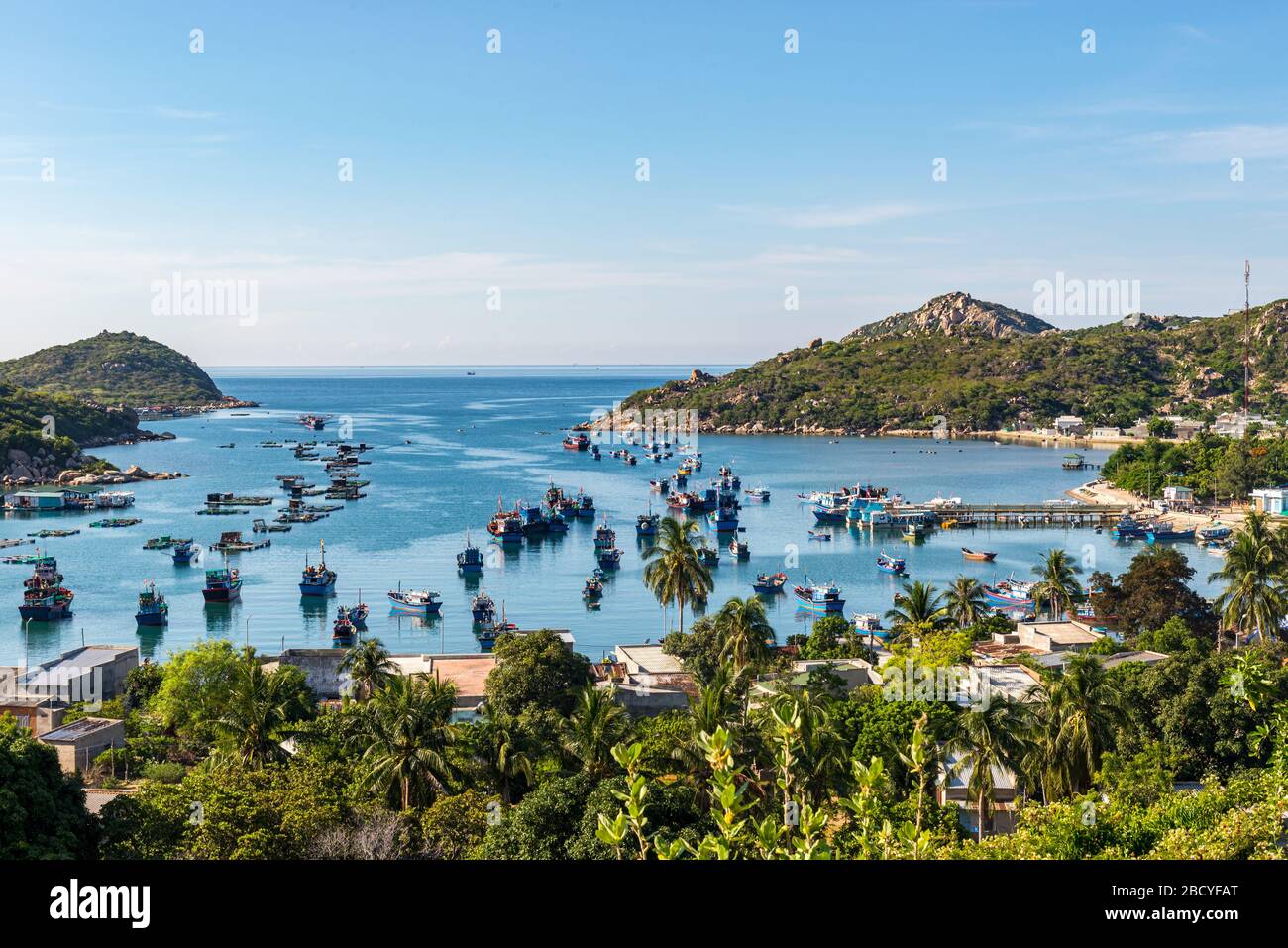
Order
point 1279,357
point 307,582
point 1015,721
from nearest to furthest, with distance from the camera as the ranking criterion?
1. point 1015,721
2. point 307,582
3. point 1279,357

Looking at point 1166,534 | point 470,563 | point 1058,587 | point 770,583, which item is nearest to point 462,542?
point 470,563

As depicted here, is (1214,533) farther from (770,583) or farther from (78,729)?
(78,729)

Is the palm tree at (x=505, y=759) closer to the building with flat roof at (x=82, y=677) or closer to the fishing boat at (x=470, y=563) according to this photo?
the building with flat roof at (x=82, y=677)

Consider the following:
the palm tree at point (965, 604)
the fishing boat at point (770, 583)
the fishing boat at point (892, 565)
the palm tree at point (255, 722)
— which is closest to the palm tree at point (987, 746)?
the palm tree at point (255, 722)

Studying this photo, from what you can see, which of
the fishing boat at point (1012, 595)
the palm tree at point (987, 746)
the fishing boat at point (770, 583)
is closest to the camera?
the palm tree at point (987, 746)
